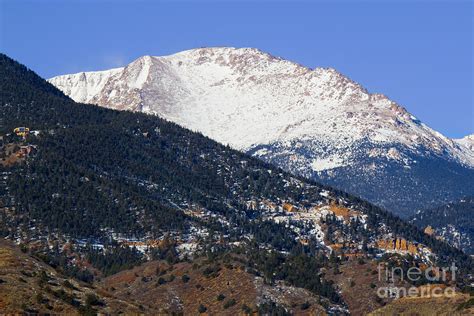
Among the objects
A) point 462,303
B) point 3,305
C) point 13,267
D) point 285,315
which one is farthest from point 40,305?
point 285,315

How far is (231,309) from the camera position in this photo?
199750mm

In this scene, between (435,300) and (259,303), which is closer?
(435,300)

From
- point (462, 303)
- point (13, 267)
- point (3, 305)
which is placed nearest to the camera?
point (3, 305)

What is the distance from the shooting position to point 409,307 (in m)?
168

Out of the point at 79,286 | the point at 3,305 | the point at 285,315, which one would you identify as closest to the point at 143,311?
the point at 79,286

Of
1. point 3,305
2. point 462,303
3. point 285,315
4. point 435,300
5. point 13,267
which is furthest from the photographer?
point 285,315

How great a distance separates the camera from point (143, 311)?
136 m

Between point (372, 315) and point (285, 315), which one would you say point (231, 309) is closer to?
point (285, 315)

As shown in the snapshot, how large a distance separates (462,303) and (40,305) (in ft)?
200

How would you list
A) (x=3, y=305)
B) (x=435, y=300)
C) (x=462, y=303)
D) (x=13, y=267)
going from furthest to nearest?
(x=435, y=300)
(x=462, y=303)
(x=13, y=267)
(x=3, y=305)

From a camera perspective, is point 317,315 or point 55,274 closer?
point 55,274

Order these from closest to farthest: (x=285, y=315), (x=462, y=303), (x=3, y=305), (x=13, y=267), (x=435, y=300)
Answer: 1. (x=3, y=305)
2. (x=13, y=267)
3. (x=462, y=303)
4. (x=435, y=300)
5. (x=285, y=315)

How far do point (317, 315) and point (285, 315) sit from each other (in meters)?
6.06

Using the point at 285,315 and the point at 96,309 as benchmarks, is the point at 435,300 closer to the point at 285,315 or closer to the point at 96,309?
the point at 285,315
